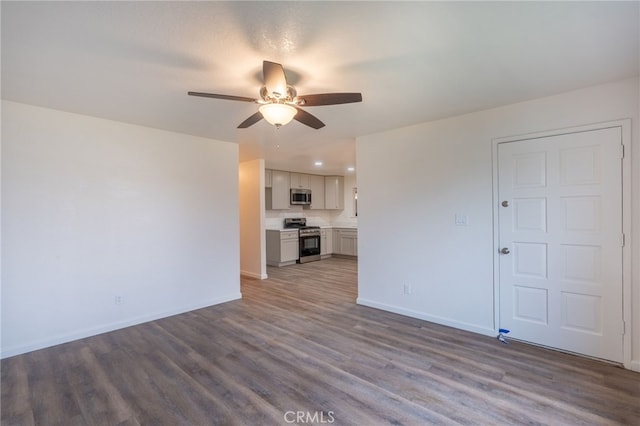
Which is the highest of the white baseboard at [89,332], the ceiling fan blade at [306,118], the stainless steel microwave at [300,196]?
the ceiling fan blade at [306,118]

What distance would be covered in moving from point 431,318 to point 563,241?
1590mm

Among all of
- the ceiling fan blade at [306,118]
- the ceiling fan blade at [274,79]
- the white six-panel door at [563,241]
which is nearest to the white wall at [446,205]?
the white six-panel door at [563,241]

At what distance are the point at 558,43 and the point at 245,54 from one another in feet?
6.70

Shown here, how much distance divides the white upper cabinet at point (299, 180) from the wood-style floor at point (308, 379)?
4.60 m

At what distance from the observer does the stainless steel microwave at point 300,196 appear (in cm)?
756

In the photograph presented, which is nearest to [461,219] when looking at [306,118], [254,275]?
[306,118]

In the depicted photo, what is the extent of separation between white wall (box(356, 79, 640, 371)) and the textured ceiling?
25 centimetres

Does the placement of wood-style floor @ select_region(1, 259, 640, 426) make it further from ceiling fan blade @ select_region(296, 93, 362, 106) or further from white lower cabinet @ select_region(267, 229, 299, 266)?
white lower cabinet @ select_region(267, 229, 299, 266)

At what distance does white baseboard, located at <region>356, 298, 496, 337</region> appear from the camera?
3.15 meters

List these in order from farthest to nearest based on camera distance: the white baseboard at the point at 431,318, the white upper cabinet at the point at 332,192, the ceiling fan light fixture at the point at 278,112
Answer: the white upper cabinet at the point at 332,192
the white baseboard at the point at 431,318
the ceiling fan light fixture at the point at 278,112

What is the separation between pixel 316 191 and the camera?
816 centimetres

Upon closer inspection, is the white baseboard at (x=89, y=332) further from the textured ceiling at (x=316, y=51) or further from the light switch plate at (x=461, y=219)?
the light switch plate at (x=461, y=219)

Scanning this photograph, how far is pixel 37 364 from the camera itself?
263 centimetres

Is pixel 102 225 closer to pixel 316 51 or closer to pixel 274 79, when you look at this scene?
pixel 274 79
